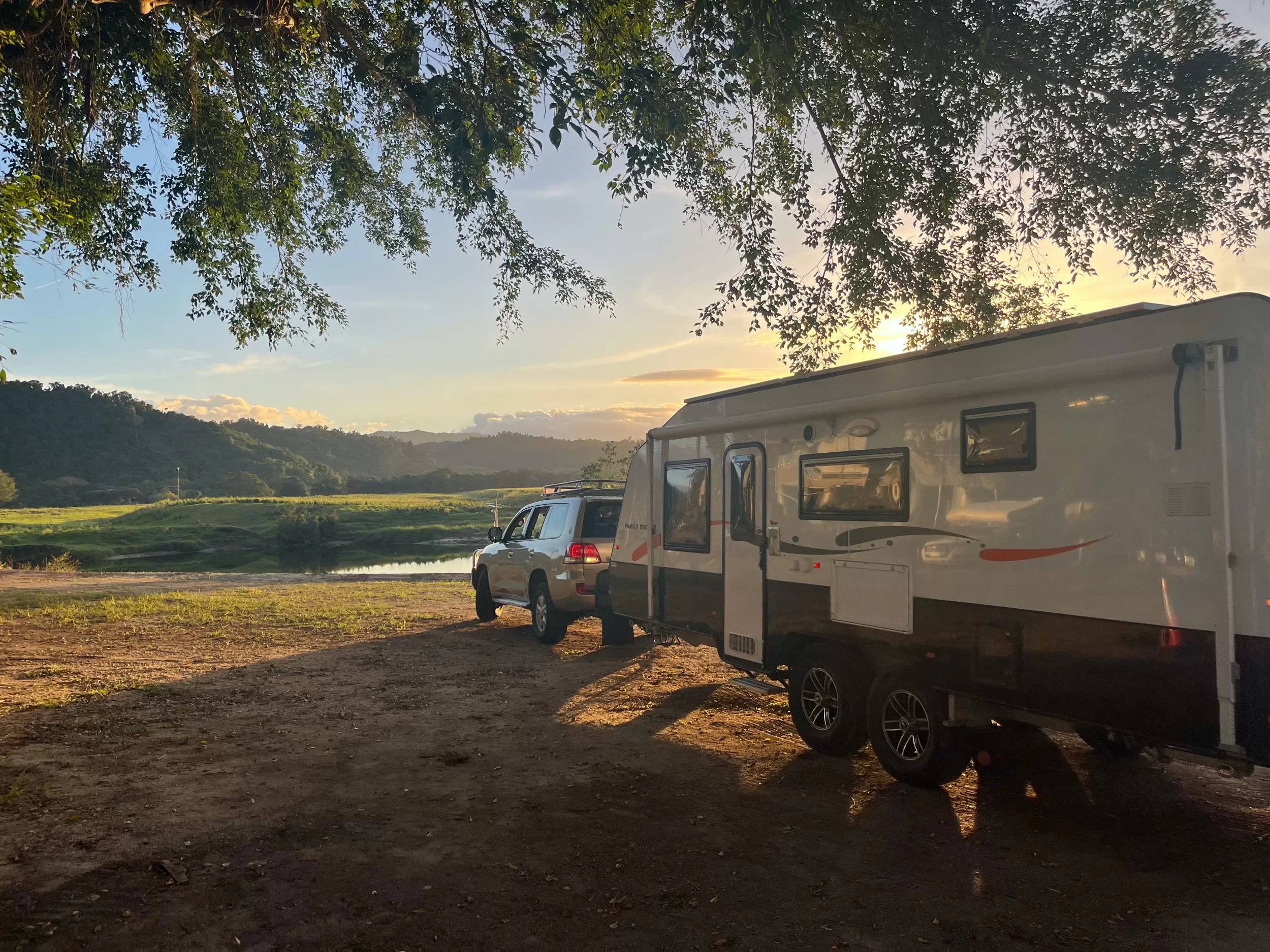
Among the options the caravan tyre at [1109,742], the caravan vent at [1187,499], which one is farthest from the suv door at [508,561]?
the caravan vent at [1187,499]

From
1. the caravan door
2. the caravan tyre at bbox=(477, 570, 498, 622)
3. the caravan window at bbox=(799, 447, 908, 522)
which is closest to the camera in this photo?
the caravan window at bbox=(799, 447, 908, 522)

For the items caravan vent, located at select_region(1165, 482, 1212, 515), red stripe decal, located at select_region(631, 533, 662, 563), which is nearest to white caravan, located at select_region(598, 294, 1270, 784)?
caravan vent, located at select_region(1165, 482, 1212, 515)

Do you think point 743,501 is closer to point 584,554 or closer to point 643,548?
point 643,548

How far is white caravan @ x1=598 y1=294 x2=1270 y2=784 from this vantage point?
4250 millimetres

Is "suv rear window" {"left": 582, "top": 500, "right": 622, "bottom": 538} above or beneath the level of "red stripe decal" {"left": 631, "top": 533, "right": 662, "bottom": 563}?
above

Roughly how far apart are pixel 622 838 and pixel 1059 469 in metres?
3.27

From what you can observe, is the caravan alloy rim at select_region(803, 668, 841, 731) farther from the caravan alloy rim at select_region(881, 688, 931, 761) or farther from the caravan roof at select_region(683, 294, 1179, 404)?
the caravan roof at select_region(683, 294, 1179, 404)

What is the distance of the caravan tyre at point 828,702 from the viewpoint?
6422 millimetres

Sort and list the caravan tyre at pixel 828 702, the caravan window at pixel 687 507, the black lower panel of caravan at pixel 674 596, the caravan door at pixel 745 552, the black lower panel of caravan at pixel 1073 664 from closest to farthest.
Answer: the black lower panel of caravan at pixel 1073 664, the caravan tyre at pixel 828 702, the caravan door at pixel 745 552, the black lower panel of caravan at pixel 674 596, the caravan window at pixel 687 507

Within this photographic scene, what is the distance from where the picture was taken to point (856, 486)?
6426mm

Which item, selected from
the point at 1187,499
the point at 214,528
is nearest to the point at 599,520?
the point at 1187,499

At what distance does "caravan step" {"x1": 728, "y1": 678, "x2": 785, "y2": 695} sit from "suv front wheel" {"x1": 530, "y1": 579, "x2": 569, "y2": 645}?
4.29m

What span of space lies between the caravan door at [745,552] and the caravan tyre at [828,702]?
52 centimetres

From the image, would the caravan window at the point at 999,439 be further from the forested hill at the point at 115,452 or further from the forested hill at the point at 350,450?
the forested hill at the point at 350,450
